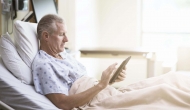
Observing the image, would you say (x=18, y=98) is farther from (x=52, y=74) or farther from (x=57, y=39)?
(x=57, y=39)

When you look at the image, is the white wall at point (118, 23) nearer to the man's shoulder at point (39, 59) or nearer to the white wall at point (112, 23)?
the white wall at point (112, 23)

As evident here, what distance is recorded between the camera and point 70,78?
5.20 ft

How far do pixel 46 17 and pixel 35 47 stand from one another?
0.18m

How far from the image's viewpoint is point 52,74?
140 centimetres

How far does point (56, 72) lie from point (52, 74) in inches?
1.9

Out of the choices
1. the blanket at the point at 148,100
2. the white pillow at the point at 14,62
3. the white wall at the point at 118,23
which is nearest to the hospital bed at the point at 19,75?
the white pillow at the point at 14,62

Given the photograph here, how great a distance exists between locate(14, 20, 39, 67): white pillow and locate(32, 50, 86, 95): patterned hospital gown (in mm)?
34

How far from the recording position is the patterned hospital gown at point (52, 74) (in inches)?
53.7

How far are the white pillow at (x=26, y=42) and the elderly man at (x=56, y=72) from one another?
31 mm

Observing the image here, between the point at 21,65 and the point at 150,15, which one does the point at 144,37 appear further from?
the point at 21,65

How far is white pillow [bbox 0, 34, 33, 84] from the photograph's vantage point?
1399 mm

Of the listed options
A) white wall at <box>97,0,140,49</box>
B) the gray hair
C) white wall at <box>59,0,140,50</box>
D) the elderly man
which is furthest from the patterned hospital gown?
white wall at <box>97,0,140,49</box>

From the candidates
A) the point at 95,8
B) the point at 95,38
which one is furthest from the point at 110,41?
the point at 95,8

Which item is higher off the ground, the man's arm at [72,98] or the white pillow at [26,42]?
the white pillow at [26,42]
